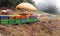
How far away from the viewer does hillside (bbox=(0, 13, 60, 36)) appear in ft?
38.4

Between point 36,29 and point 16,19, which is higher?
point 16,19

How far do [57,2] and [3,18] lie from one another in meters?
16.7

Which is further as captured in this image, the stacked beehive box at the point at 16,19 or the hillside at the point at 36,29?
the stacked beehive box at the point at 16,19

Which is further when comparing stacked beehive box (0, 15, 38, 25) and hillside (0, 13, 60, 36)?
stacked beehive box (0, 15, 38, 25)

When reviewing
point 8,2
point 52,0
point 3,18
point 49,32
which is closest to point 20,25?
point 3,18

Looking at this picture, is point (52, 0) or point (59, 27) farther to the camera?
point (52, 0)

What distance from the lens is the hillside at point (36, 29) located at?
1171 centimetres

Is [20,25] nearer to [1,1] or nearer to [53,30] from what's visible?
[53,30]

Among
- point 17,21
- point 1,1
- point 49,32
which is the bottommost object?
point 49,32

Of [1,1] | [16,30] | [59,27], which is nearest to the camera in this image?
[16,30]

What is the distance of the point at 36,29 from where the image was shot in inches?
539

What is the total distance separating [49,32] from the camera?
568 inches

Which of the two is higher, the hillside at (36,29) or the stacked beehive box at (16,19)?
the stacked beehive box at (16,19)

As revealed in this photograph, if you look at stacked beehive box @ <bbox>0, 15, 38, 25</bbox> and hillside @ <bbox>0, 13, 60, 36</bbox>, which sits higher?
stacked beehive box @ <bbox>0, 15, 38, 25</bbox>
